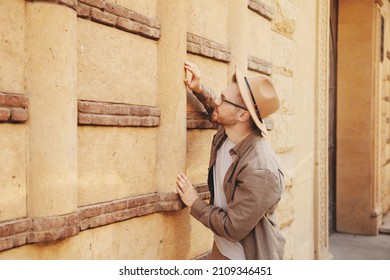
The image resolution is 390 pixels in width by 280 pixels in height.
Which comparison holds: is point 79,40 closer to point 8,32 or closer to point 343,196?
point 8,32

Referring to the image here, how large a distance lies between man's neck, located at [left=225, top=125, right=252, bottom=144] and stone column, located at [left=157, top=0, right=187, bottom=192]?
34 centimetres

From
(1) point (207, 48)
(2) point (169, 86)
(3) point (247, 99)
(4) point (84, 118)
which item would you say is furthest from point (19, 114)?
(1) point (207, 48)

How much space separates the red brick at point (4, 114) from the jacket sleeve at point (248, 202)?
1.14 meters

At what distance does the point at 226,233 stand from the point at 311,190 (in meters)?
3.09

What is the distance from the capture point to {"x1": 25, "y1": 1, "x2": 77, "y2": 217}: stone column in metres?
2.01

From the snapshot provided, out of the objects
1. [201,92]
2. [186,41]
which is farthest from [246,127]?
[186,41]

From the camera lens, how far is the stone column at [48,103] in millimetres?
2006

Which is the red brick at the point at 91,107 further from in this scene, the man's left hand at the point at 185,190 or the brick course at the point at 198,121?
the brick course at the point at 198,121

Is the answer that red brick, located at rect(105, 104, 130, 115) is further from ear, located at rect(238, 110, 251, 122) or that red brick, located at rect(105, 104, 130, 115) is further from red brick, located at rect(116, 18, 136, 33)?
ear, located at rect(238, 110, 251, 122)

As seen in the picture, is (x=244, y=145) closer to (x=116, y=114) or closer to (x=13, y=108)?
(x=116, y=114)

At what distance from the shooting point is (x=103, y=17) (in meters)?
2.37

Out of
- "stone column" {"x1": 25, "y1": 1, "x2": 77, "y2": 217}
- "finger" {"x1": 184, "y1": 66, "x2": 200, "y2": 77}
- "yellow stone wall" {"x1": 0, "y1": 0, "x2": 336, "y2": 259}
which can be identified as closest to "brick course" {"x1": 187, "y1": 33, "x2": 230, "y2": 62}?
"yellow stone wall" {"x1": 0, "y1": 0, "x2": 336, "y2": 259}

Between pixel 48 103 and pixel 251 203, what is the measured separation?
1053mm

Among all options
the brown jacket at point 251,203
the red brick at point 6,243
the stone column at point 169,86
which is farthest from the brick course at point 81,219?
the brown jacket at point 251,203
